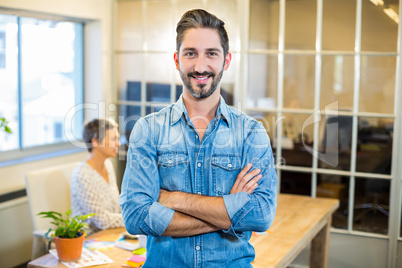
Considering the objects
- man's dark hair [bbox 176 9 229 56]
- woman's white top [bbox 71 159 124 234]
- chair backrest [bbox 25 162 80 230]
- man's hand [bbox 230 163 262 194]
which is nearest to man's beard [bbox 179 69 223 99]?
man's dark hair [bbox 176 9 229 56]

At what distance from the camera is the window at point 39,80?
367 cm

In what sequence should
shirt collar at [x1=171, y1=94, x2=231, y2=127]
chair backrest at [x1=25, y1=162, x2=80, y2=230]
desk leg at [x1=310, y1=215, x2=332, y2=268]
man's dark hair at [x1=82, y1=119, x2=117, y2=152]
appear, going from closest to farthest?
shirt collar at [x1=171, y1=94, x2=231, y2=127], chair backrest at [x1=25, y1=162, x2=80, y2=230], man's dark hair at [x1=82, y1=119, x2=117, y2=152], desk leg at [x1=310, y1=215, x2=332, y2=268]

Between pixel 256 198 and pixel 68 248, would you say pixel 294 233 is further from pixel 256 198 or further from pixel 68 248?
pixel 68 248

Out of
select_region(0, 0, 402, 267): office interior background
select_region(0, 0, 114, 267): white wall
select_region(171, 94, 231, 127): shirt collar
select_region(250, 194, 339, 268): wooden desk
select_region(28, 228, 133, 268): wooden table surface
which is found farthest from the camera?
select_region(0, 0, 402, 267): office interior background

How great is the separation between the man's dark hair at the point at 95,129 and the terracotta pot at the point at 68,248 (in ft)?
3.33

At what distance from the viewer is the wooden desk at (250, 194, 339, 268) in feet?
7.57

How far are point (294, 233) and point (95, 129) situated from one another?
1380 mm

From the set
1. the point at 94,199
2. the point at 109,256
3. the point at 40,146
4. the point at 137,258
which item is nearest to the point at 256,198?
the point at 137,258

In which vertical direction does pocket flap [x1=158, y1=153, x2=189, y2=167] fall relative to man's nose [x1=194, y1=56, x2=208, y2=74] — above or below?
below

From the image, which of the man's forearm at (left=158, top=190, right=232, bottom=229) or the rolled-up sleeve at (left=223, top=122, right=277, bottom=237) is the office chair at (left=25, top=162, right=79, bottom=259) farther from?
the rolled-up sleeve at (left=223, top=122, right=277, bottom=237)

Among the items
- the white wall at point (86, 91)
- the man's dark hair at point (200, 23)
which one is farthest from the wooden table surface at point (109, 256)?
the white wall at point (86, 91)

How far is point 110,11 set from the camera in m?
4.39

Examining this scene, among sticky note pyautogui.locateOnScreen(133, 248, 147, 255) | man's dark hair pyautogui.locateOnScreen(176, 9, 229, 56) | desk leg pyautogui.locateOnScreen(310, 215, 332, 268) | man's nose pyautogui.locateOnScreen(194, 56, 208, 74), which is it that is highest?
man's dark hair pyautogui.locateOnScreen(176, 9, 229, 56)

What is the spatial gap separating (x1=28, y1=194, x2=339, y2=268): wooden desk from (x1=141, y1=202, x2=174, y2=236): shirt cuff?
1.95 ft
